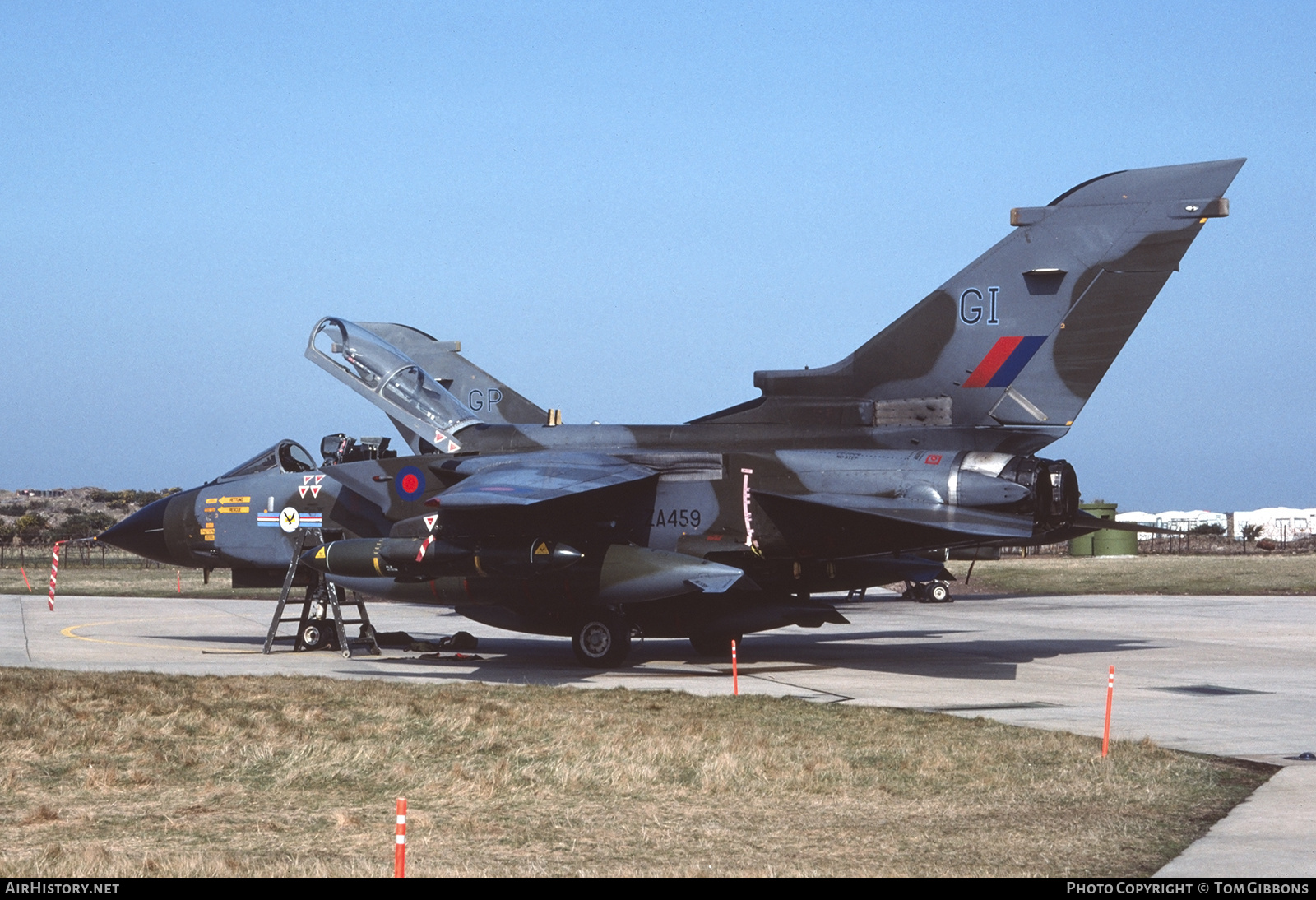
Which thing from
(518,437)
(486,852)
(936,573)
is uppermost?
(518,437)

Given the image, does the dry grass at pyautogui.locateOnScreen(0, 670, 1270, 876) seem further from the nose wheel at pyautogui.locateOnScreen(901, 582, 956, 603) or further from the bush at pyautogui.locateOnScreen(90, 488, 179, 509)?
the bush at pyautogui.locateOnScreen(90, 488, 179, 509)

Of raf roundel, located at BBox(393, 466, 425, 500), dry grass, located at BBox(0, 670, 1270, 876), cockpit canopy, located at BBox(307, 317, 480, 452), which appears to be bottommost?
dry grass, located at BBox(0, 670, 1270, 876)

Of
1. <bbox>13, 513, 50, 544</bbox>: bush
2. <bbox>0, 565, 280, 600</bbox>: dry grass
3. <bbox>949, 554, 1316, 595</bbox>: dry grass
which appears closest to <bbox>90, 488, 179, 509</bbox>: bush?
<bbox>13, 513, 50, 544</bbox>: bush

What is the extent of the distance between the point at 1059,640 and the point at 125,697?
15289 mm

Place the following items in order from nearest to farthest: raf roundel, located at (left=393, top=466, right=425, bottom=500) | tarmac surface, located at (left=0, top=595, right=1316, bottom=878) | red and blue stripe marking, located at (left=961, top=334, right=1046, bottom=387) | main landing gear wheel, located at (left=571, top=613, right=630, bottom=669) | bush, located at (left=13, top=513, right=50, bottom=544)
→ tarmac surface, located at (left=0, top=595, right=1316, bottom=878)
red and blue stripe marking, located at (left=961, top=334, right=1046, bottom=387)
main landing gear wheel, located at (left=571, top=613, right=630, bottom=669)
raf roundel, located at (left=393, top=466, right=425, bottom=500)
bush, located at (left=13, top=513, right=50, bottom=544)

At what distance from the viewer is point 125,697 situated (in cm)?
1293

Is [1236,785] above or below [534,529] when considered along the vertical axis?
below

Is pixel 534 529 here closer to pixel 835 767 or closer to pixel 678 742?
pixel 678 742

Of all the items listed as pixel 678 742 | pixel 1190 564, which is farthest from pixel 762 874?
pixel 1190 564

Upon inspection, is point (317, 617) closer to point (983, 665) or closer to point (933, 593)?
point (983, 665)

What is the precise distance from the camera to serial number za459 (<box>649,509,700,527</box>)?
17141 millimetres

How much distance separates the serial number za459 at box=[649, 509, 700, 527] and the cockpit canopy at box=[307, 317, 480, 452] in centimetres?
327

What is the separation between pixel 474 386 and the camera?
84.7 feet

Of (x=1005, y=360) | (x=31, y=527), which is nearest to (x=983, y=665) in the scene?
(x=1005, y=360)
